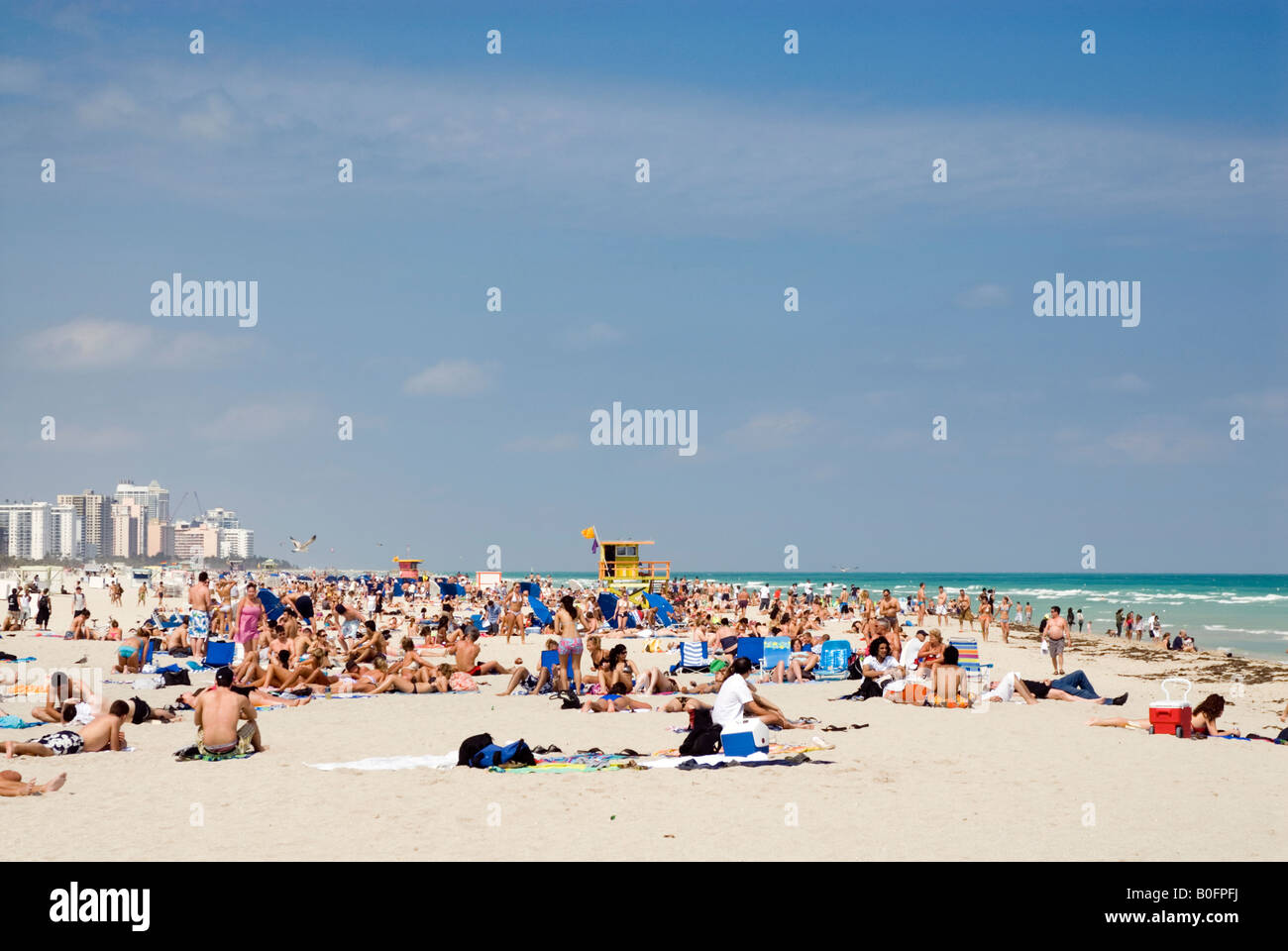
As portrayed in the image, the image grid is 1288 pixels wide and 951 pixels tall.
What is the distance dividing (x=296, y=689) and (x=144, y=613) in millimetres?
26658

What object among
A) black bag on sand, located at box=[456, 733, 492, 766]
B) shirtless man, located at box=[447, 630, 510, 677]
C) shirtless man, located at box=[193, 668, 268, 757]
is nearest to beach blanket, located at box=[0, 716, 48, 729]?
shirtless man, located at box=[193, 668, 268, 757]

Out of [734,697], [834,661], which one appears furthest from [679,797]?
[834,661]

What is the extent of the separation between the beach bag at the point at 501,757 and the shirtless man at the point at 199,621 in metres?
11.6

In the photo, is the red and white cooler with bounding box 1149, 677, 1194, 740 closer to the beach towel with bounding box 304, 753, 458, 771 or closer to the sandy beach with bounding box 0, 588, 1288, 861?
the sandy beach with bounding box 0, 588, 1288, 861

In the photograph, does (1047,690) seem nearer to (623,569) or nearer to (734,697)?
(734,697)

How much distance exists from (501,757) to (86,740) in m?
3.97

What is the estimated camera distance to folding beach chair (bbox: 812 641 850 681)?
1853cm

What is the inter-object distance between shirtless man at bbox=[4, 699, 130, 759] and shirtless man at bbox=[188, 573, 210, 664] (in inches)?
365
